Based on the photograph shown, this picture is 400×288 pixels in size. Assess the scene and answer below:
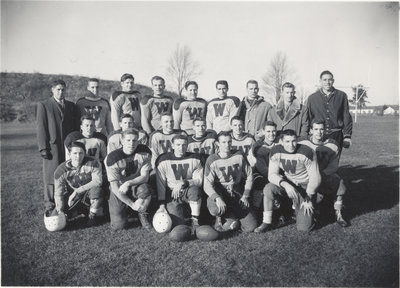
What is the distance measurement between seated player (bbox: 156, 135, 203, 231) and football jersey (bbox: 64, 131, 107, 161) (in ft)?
4.13

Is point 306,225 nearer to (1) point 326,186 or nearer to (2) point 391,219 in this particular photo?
(1) point 326,186

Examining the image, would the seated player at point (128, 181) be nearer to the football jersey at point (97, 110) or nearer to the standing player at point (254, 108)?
the football jersey at point (97, 110)

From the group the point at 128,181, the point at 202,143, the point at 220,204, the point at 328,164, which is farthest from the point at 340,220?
the point at 128,181

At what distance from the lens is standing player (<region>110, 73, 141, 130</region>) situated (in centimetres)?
611

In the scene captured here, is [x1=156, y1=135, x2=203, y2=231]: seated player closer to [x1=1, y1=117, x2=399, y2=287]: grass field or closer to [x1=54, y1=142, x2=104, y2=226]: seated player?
[x1=1, y1=117, x2=399, y2=287]: grass field

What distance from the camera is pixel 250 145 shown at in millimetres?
5426

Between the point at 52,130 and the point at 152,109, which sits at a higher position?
the point at 152,109

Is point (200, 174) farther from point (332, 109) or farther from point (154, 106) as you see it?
point (332, 109)

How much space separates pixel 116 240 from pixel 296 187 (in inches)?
104

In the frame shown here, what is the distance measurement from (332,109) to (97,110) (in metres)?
4.19

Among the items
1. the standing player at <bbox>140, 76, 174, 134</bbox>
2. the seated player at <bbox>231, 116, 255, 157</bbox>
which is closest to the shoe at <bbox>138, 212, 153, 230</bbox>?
the seated player at <bbox>231, 116, 255, 157</bbox>

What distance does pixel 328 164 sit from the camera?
5.20m

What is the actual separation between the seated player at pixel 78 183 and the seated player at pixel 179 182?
94cm

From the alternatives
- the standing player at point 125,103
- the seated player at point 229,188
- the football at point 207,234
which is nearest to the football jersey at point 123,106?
the standing player at point 125,103
